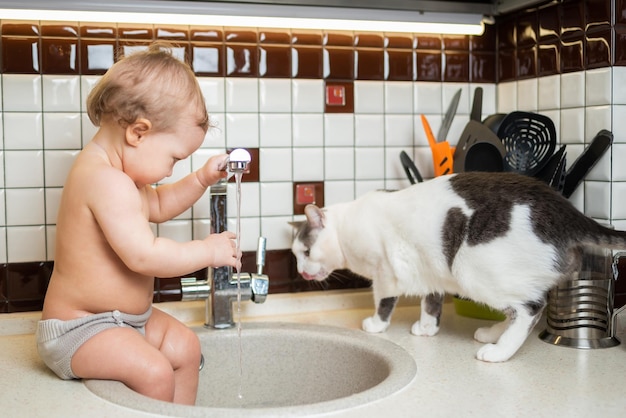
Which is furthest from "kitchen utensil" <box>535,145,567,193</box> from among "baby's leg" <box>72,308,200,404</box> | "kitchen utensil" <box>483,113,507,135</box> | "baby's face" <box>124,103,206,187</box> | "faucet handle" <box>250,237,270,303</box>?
"baby's leg" <box>72,308,200,404</box>

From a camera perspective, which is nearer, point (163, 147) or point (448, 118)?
point (163, 147)

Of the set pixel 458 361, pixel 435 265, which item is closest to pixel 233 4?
pixel 435 265

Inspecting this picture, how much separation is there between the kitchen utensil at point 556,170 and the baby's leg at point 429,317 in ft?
1.17

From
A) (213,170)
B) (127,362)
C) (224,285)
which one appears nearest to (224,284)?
(224,285)

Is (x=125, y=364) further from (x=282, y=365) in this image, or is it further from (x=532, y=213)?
(x=532, y=213)

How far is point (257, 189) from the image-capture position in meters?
1.68

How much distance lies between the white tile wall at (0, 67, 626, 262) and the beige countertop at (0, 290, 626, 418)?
223mm

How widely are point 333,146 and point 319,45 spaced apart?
0.24 metres

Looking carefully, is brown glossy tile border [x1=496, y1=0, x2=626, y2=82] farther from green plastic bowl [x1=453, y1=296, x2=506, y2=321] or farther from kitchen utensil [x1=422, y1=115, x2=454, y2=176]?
green plastic bowl [x1=453, y1=296, x2=506, y2=321]

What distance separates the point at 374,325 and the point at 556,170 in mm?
511

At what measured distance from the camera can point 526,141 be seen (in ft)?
5.26

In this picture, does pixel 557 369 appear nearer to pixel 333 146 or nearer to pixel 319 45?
pixel 333 146

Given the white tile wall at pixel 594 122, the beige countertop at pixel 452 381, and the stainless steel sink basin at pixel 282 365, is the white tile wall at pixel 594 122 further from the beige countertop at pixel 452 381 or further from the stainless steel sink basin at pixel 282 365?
the stainless steel sink basin at pixel 282 365

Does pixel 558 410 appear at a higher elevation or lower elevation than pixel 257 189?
lower
